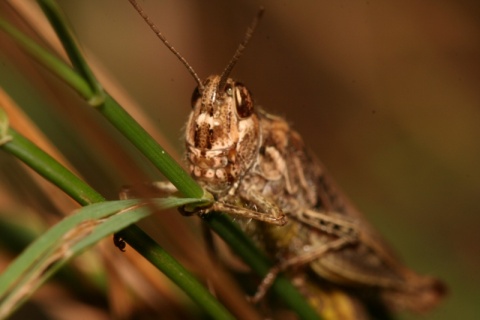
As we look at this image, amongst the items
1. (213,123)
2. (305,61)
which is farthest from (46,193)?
(305,61)

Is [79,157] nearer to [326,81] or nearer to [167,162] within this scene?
[167,162]

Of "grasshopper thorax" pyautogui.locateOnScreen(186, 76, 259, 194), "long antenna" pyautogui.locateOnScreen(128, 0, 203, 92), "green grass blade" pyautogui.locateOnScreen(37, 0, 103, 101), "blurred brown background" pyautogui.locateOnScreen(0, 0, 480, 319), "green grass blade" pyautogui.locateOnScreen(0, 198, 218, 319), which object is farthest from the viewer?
"blurred brown background" pyautogui.locateOnScreen(0, 0, 480, 319)

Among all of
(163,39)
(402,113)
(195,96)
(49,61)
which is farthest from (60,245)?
(402,113)

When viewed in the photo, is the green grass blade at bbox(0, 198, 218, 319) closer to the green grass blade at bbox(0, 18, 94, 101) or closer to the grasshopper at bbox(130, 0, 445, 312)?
the green grass blade at bbox(0, 18, 94, 101)

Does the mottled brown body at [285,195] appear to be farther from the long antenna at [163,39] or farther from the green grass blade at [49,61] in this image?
the green grass blade at [49,61]

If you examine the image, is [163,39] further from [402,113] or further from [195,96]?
[402,113]

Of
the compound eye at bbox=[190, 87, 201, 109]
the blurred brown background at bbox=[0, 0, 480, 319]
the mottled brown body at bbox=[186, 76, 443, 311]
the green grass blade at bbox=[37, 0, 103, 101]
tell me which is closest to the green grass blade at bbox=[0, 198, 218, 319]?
the green grass blade at bbox=[37, 0, 103, 101]
